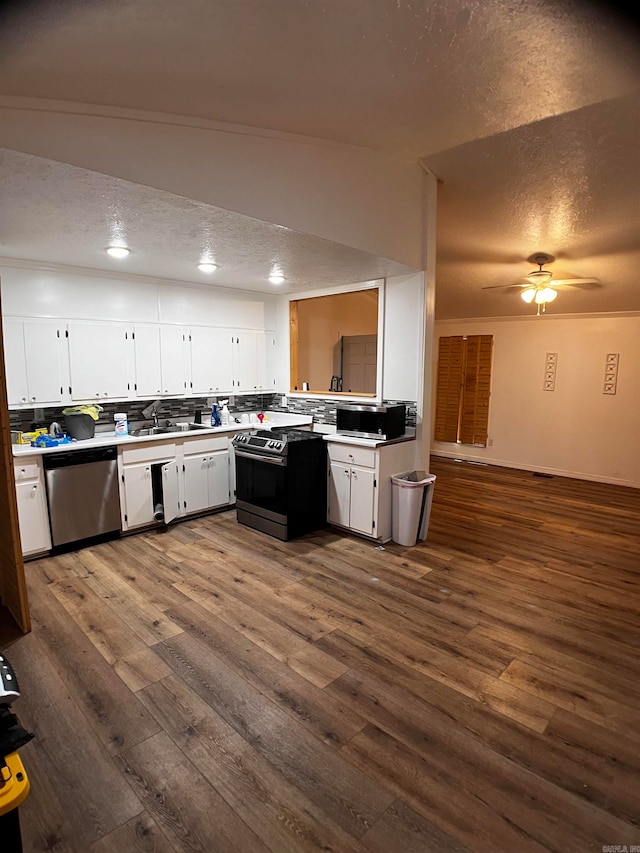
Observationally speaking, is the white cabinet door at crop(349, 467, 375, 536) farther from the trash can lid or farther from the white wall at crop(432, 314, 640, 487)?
the white wall at crop(432, 314, 640, 487)

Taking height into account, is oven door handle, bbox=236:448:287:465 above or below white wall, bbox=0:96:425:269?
below

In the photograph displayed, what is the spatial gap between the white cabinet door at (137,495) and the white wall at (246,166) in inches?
96.9

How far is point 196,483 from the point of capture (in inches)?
175

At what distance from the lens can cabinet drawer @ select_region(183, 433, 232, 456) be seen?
4344 mm

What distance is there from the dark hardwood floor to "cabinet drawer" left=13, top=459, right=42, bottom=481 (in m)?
0.70

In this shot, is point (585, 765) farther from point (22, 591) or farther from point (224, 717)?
point (22, 591)

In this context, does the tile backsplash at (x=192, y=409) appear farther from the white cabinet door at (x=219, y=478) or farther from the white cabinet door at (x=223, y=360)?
the white cabinet door at (x=219, y=478)

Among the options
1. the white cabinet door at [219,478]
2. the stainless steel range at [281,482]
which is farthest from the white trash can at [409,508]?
the white cabinet door at [219,478]

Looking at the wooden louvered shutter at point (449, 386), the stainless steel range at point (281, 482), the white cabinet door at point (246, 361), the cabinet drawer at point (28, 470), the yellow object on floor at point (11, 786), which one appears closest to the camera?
the yellow object on floor at point (11, 786)

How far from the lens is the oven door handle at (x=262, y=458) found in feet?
12.9

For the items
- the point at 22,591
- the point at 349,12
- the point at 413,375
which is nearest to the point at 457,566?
the point at 413,375

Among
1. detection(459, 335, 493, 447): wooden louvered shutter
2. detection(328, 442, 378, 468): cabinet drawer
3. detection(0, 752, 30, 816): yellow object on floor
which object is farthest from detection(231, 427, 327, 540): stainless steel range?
detection(459, 335, 493, 447): wooden louvered shutter

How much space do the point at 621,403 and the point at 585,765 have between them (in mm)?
5449

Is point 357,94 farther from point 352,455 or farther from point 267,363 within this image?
point 267,363
